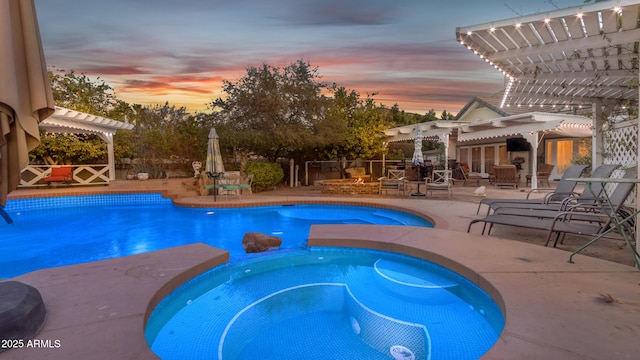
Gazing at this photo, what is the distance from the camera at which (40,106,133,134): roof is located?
11219 millimetres

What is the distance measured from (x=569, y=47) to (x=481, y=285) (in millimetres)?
4590

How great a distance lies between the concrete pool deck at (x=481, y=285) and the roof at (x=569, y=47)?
2.77 m

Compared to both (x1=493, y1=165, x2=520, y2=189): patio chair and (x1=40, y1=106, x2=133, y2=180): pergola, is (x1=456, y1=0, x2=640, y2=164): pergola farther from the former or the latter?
(x1=40, y1=106, x2=133, y2=180): pergola

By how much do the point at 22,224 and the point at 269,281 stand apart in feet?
26.3

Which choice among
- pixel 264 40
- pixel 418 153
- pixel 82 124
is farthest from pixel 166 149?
pixel 418 153

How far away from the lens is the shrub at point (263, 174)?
13406 mm

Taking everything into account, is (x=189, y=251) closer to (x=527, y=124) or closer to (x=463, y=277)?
(x=463, y=277)

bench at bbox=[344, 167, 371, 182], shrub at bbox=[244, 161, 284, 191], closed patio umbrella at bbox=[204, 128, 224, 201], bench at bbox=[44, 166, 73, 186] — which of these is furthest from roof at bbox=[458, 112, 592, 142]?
bench at bbox=[44, 166, 73, 186]

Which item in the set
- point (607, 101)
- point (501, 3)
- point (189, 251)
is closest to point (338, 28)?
point (501, 3)

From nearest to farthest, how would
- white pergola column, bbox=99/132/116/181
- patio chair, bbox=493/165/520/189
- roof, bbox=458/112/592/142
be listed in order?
roof, bbox=458/112/592/142 < patio chair, bbox=493/165/520/189 < white pergola column, bbox=99/132/116/181

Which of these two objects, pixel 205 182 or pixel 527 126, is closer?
pixel 527 126

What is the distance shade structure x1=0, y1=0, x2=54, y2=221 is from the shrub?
36.4ft

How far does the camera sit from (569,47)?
537 centimetres

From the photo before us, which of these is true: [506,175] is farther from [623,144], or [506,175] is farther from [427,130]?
[623,144]
